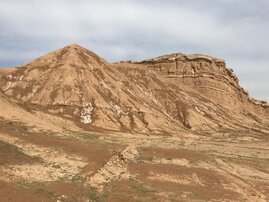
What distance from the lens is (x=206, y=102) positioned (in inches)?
3905

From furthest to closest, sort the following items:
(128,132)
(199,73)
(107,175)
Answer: (199,73), (128,132), (107,175)

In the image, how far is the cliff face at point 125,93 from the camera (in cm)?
6794

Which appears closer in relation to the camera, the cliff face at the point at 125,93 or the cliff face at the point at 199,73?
the cliff face at the point at 125,93

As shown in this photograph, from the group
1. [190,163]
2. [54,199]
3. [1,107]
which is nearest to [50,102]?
[1,107]

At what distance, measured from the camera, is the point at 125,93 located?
77312 millimetres

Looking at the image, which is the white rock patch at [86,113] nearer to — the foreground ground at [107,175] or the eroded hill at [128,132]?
the eroded hill at [128,132]

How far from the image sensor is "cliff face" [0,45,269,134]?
223 feet

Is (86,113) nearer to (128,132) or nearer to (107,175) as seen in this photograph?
(128,132)

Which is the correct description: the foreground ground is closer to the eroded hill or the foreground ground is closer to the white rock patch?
the eroded hill

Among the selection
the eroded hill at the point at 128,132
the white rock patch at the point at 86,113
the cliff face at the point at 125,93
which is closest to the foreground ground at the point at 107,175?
the eroded hill at the point at 128,132

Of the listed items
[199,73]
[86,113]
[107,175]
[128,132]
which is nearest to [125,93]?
[86,113]


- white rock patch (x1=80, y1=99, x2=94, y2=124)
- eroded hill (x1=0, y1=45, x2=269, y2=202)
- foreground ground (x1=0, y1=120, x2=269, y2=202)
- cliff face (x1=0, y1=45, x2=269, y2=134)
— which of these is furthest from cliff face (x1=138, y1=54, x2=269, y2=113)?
foreground ground (x1=0, y1=120, x2=269, y2=202)

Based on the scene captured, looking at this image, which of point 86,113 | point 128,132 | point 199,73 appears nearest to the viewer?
point 128,132

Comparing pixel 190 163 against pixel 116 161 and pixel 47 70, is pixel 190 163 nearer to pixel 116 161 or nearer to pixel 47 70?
pixel 116 161
